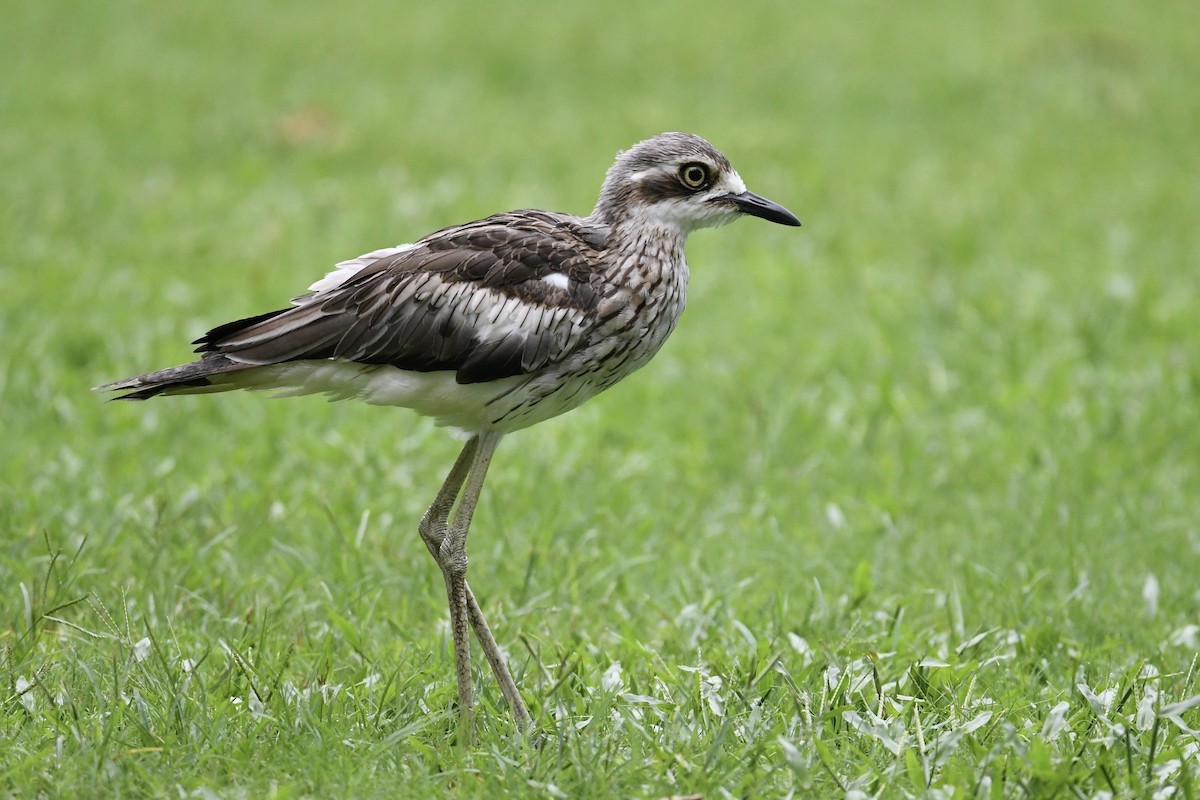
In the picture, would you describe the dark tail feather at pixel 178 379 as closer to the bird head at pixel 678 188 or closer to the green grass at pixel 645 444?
the green grass at pixel 645 444

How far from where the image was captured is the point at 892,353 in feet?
27.0

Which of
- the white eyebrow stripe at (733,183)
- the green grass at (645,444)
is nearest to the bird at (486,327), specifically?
the white eyebrow stripe at (733,183)

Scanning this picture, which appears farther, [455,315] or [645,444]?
[645,444]

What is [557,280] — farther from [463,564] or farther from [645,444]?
[645,444]

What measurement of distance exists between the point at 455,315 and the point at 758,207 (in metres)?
1.05

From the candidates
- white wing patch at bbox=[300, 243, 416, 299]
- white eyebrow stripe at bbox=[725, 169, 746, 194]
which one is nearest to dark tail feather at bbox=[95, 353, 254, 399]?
white wing patch at bbox=[300, 243, 416, 299]

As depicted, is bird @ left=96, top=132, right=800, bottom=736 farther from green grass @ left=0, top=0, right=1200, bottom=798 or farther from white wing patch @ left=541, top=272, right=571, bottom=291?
green grass @ left=0, top=0, right=1200, bottom=798

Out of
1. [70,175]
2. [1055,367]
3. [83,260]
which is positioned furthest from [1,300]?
[1055,367]

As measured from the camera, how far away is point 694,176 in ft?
14.6

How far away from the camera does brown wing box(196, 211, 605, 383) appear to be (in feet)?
13.6

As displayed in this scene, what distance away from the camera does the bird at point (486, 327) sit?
164 inches

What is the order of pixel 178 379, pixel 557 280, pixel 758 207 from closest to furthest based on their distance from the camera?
1. pixel 178 379
2. pixel 557 280
3. pixel 758 207

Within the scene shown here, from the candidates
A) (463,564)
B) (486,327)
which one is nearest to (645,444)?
(463,564)

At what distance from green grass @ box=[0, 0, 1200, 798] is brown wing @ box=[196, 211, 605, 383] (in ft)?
3.18
